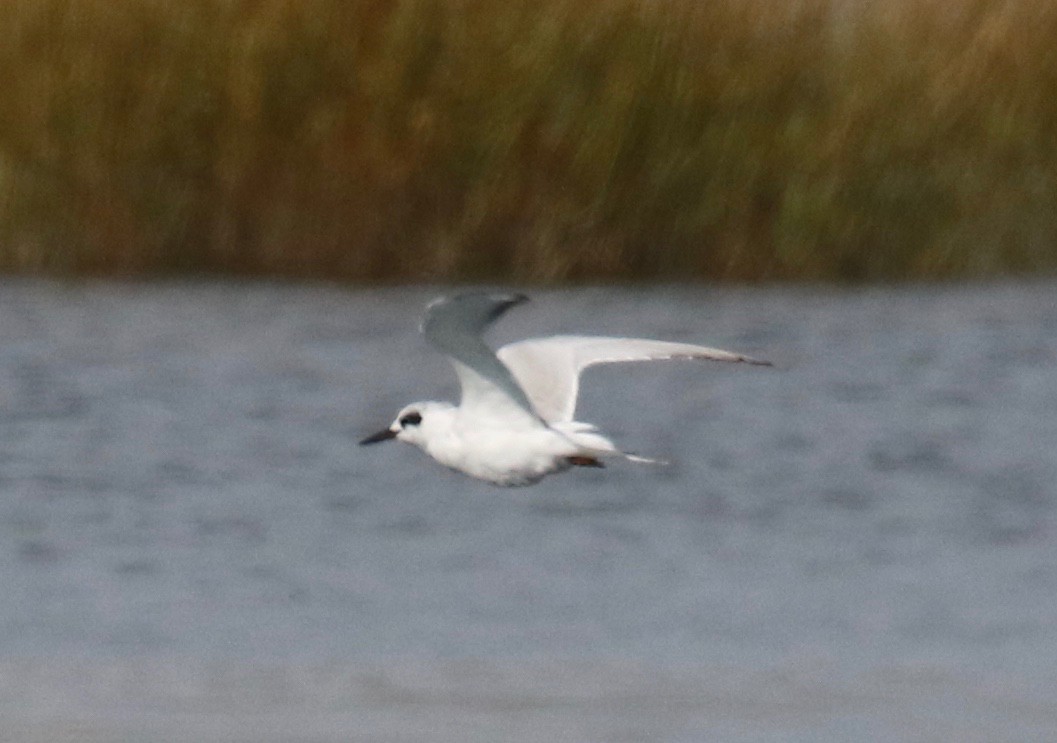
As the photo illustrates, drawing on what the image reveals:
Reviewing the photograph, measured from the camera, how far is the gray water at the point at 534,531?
6402 millimetres

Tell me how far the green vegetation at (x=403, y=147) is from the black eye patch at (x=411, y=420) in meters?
4.47

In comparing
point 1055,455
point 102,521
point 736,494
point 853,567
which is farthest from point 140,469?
point 1055,455

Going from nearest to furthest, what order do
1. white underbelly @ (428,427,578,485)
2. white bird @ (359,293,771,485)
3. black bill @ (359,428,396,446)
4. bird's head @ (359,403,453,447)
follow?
white bird @ (359,293,771,485), white underbelly @ (428,427,578,485), bird's head @ (359,403,453,447), black bill @ (359,428,396,446)

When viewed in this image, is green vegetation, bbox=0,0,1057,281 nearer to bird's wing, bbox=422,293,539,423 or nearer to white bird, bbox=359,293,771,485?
white bird, bbox=359,293,771,485

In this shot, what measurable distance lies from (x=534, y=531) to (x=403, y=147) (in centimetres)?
413

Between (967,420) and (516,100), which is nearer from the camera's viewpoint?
(967,420)

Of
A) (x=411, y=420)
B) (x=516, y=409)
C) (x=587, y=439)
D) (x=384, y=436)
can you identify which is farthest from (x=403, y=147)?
(x=587, y=439)

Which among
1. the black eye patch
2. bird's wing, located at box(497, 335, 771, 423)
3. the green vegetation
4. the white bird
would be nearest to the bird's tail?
the white bird

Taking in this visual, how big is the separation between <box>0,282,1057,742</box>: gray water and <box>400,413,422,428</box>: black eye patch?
1.43ft

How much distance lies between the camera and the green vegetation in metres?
12.3

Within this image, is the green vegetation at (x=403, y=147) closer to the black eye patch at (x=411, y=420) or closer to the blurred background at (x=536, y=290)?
the blurred background at (x=536, y=290)

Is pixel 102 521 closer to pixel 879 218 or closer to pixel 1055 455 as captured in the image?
pixel 1055 455

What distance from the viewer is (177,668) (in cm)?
672

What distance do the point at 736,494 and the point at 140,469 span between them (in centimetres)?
210
